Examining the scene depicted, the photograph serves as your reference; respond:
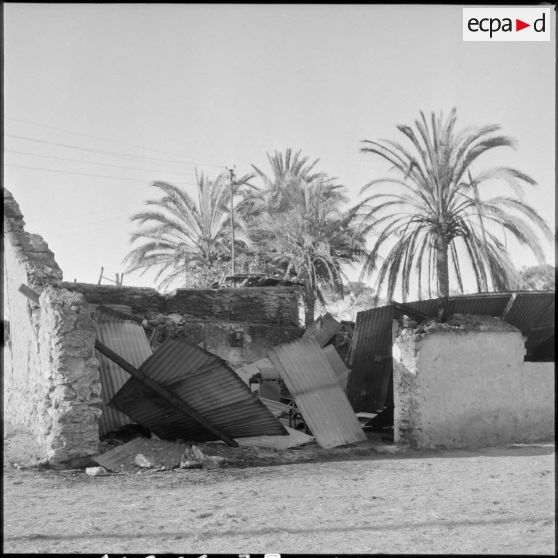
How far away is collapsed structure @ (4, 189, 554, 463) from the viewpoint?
8.40m

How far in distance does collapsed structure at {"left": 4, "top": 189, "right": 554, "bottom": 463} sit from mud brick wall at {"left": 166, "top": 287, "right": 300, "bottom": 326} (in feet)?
6.70

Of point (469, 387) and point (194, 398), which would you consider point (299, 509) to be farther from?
point (469, 387)

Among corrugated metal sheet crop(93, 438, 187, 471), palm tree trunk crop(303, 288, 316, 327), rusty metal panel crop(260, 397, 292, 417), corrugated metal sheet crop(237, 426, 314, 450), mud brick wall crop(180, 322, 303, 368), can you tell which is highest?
palm tree trunk crop(303, 288, 316, 327)

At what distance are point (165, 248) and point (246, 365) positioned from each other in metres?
11.1

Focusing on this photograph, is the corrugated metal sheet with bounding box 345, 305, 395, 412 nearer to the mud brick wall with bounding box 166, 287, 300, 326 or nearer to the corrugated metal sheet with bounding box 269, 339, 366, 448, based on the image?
the corrugated metal sheet with bounding box 269, 339, 366, 448

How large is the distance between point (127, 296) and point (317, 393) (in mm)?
4723

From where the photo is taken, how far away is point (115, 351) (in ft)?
32.3

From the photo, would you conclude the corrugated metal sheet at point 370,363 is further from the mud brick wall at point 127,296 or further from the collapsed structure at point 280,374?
the mud brick wall at point 127,296

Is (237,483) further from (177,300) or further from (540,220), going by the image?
(540,220)

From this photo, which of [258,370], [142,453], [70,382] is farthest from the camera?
[258,370]

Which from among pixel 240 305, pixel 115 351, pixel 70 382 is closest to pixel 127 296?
pixel 240 305

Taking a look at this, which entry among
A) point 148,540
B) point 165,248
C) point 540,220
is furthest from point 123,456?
point 165,248

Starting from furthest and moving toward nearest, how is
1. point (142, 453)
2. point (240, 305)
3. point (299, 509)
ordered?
point (240, 305) → point (142, 453) → point (299, 509)

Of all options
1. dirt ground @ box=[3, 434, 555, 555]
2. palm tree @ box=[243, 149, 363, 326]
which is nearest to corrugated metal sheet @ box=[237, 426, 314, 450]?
dirt ground @ box=[3, 434, 555, 555]
